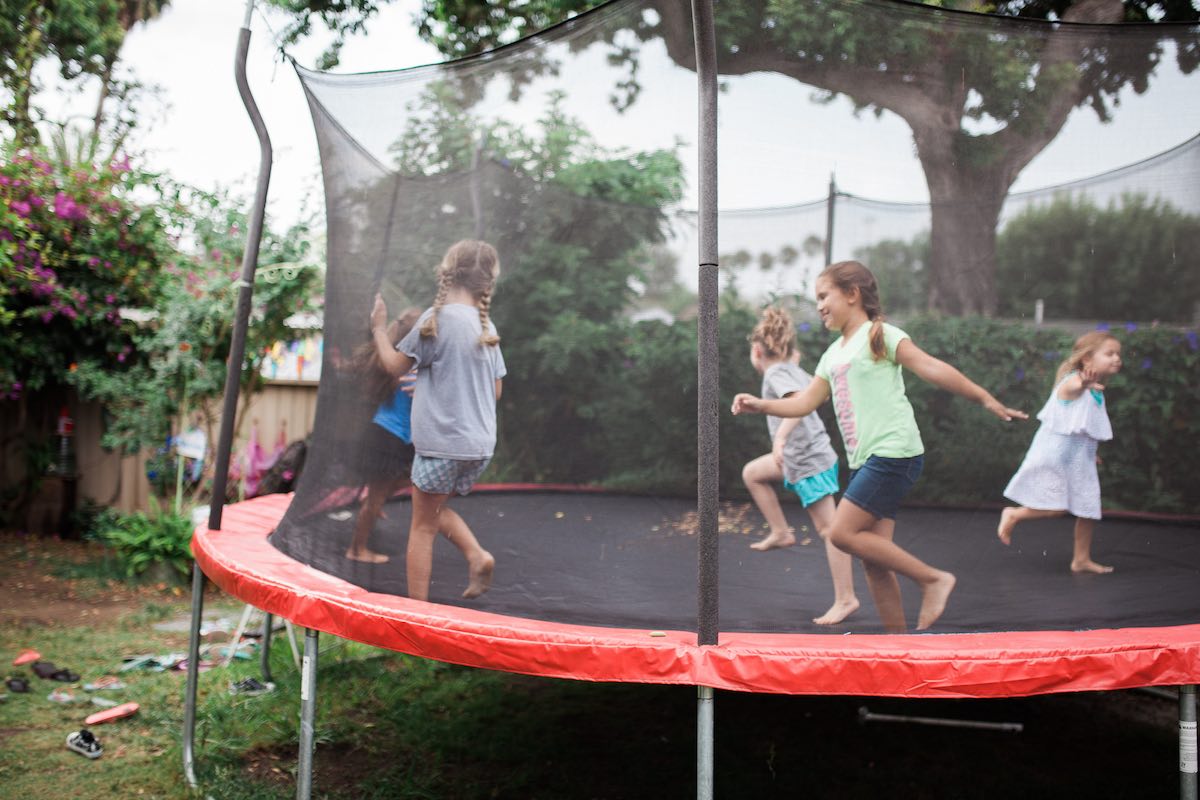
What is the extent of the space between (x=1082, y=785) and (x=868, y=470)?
127 cm

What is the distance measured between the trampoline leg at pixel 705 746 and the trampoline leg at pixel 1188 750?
2.78 feet

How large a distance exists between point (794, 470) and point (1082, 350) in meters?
0.73

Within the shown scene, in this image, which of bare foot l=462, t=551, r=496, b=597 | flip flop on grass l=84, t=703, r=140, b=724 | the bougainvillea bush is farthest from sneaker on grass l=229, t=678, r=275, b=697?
the bougainvillea bush

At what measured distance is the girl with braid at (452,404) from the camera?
218 cm

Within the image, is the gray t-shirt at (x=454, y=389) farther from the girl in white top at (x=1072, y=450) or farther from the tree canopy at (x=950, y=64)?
the girl in white top at (x=1072, y=450)

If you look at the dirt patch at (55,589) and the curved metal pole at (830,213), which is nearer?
the curved metal pole at (830,213)

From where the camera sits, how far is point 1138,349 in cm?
213

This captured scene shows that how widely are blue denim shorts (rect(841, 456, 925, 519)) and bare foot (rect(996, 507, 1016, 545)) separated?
0.25 metres

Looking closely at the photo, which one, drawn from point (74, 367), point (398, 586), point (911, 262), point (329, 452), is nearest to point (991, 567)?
point (911, 262)

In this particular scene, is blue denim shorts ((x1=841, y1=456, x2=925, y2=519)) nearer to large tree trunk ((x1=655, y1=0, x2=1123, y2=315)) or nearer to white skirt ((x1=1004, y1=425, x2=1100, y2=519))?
white skirt ((x1=1004, y1=425, x2=1100, y2=519))

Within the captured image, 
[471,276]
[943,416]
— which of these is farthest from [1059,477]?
[471,276]

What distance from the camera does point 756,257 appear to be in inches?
98.5

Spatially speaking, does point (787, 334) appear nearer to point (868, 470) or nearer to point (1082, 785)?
point (868, 470)

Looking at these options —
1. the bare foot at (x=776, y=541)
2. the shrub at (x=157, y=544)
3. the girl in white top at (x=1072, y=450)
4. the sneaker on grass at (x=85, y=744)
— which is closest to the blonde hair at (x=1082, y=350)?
the girl in white top at (x=1072, y=450)
